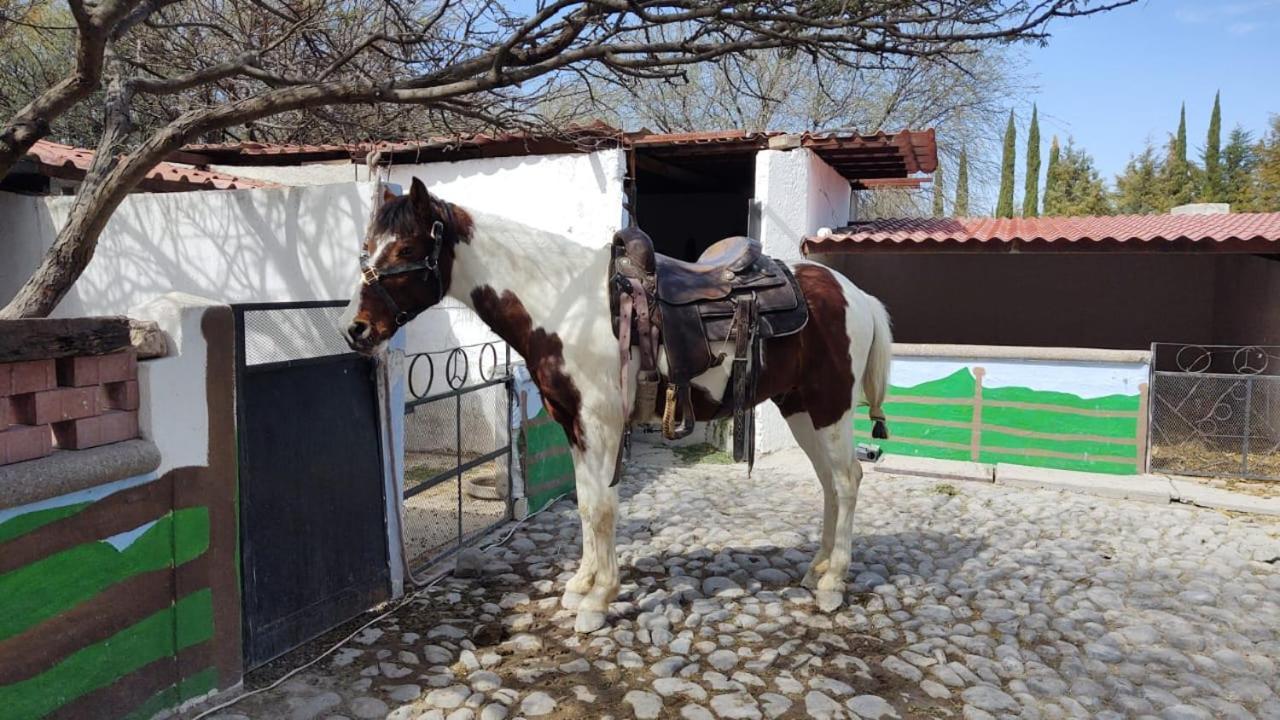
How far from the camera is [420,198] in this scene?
386cm

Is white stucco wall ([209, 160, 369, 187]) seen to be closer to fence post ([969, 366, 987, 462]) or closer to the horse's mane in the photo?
the horse's mane

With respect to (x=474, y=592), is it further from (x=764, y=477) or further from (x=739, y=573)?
(x=764, y=477)

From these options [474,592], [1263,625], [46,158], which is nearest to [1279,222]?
[1263,625]

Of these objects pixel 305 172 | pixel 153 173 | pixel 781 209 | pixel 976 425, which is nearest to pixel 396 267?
pixel 153 173

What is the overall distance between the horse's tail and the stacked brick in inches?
156

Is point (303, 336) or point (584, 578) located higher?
point (303, 336)

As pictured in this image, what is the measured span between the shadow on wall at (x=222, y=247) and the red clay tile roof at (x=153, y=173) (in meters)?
0.37

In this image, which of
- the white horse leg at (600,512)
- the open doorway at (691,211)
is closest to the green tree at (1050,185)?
the open doorway at (691,211)

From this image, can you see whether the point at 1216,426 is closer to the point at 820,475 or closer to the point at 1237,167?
the point at 820,475

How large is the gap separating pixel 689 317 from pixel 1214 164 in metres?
32.4

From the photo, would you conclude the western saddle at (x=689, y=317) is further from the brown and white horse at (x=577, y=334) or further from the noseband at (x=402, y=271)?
the noseband at (x=402, y=271)

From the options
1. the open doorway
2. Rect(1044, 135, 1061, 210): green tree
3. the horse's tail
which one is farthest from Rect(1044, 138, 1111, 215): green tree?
the horse's tail

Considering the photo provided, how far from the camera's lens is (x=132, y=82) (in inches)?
181

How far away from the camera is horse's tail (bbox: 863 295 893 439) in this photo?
16.5 ft
